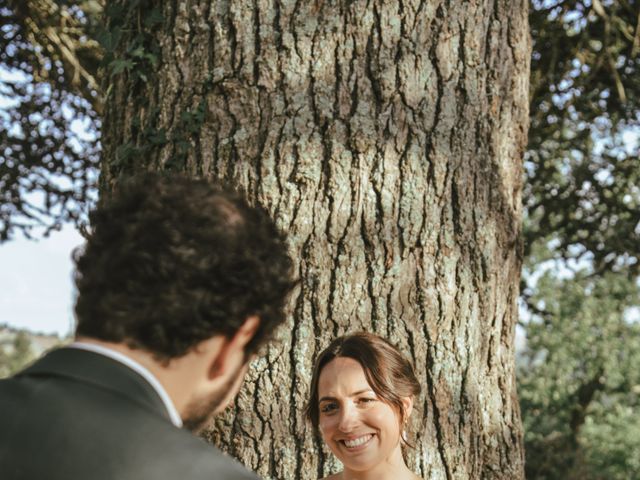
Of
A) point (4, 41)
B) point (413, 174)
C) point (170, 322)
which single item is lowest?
point (170, 322)

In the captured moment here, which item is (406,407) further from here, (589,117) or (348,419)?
(589,117)

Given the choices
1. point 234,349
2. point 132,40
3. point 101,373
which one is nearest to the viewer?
point 101,373

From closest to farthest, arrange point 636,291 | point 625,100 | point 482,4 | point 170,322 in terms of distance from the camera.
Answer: point 170,322 → point 482,4 → point 625,100 → point 636,291

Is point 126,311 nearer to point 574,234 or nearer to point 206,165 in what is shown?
point 206,165

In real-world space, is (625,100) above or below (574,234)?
above

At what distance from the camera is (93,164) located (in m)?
8.89

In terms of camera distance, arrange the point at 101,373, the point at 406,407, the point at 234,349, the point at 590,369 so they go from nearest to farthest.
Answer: the point at 101,373 → the point at 234,349 → the point at 406,407 → the point at 590,369

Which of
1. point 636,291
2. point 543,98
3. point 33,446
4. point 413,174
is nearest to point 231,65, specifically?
point 413,174

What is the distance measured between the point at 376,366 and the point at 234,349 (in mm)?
1526

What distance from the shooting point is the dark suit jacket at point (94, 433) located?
145cm

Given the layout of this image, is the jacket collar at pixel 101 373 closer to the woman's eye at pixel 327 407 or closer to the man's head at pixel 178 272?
the man's head at pixel 178 272

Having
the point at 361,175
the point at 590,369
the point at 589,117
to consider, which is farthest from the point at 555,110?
the point at 590,369

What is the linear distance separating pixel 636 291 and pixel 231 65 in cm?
2271

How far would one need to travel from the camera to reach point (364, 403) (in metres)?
3.37
